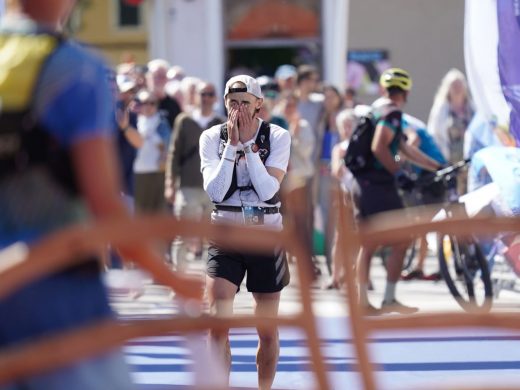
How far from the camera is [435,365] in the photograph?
28.7ft

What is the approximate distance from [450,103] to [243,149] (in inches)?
319

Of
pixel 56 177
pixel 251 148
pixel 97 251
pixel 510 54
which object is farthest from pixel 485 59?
pixel 97 251

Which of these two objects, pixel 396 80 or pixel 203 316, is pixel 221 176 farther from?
pixel 396 80

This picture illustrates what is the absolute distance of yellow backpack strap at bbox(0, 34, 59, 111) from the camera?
10.4ft

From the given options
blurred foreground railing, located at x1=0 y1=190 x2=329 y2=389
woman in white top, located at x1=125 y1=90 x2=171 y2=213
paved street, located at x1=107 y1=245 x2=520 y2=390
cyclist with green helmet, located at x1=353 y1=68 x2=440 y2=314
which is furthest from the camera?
woman in white top, located at x1=125 y1=90 x2=171 y2=213

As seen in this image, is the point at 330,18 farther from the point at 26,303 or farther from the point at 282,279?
the point at 26,303

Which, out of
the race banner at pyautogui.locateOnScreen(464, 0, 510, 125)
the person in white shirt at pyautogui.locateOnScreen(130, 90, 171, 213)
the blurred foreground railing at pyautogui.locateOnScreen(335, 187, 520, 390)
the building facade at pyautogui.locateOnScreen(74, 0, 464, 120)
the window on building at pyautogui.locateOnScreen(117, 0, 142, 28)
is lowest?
the window on building at pyautogui.locateOnScreen(117, 0, 142, 28)

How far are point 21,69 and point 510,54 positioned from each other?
6.52 meters

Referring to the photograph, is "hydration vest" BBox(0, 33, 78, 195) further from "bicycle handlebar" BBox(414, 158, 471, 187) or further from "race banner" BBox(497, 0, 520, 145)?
"bicycle handlebar" BBox(414, 158, 471, 187)

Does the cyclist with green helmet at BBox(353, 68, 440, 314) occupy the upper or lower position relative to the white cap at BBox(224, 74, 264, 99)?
lower

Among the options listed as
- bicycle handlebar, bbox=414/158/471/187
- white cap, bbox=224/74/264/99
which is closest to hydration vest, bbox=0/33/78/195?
white cap, bbox=224/74/264/99

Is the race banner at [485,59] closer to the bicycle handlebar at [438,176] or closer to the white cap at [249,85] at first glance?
the bicycle handlebar at [438,176]

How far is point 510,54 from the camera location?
9.31m

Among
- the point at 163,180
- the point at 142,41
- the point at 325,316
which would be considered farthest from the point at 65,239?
the point at 142,41
